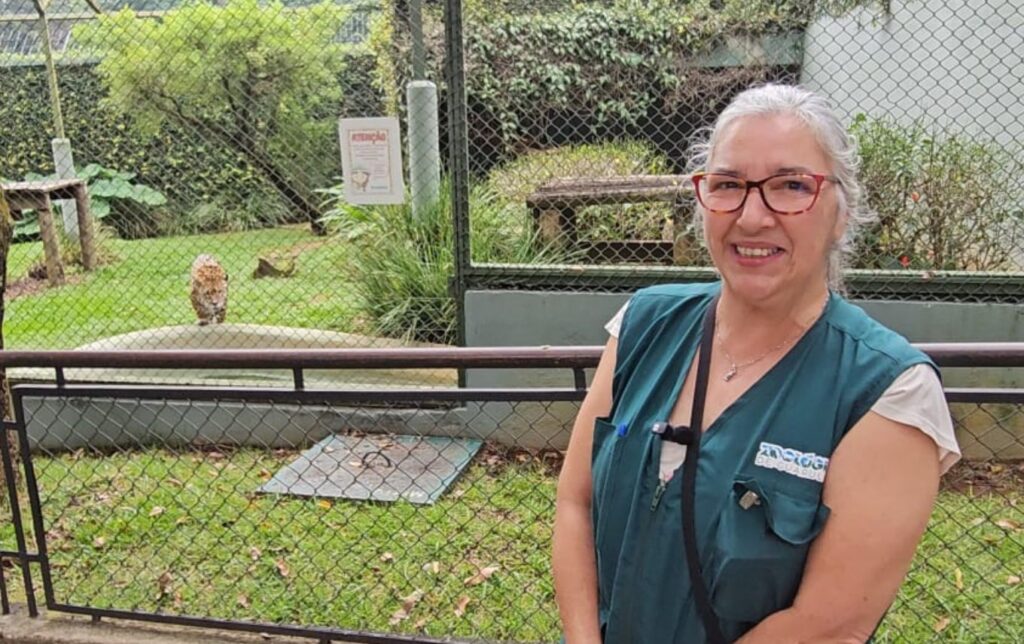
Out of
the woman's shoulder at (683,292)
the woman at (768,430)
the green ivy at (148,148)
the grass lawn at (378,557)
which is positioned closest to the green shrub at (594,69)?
the green ivy at (148,148)

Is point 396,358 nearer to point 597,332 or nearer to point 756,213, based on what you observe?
point 756,213

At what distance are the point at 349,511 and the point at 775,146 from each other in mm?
2904

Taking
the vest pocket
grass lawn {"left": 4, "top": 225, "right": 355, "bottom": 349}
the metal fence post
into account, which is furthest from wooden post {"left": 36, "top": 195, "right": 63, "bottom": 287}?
the vest pocket

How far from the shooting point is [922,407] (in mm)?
1072

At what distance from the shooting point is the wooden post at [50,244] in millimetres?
6211

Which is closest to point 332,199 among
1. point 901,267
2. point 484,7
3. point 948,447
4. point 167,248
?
point 167,248

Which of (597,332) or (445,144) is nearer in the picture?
(597,332)

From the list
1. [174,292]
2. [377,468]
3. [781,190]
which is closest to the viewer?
[781,190]

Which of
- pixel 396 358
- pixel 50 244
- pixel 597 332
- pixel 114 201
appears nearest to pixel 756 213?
pixel 396 358

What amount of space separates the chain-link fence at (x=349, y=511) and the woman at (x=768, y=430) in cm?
73

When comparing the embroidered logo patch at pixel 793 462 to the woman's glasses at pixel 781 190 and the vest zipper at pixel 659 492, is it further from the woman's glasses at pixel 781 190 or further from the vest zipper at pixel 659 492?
the woman's glasses at pixel 781 190

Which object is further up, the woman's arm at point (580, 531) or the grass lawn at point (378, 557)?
the woman's arm at point (580, 531)

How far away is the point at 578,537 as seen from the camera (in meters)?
1.41

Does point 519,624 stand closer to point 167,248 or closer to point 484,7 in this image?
point 484,7
